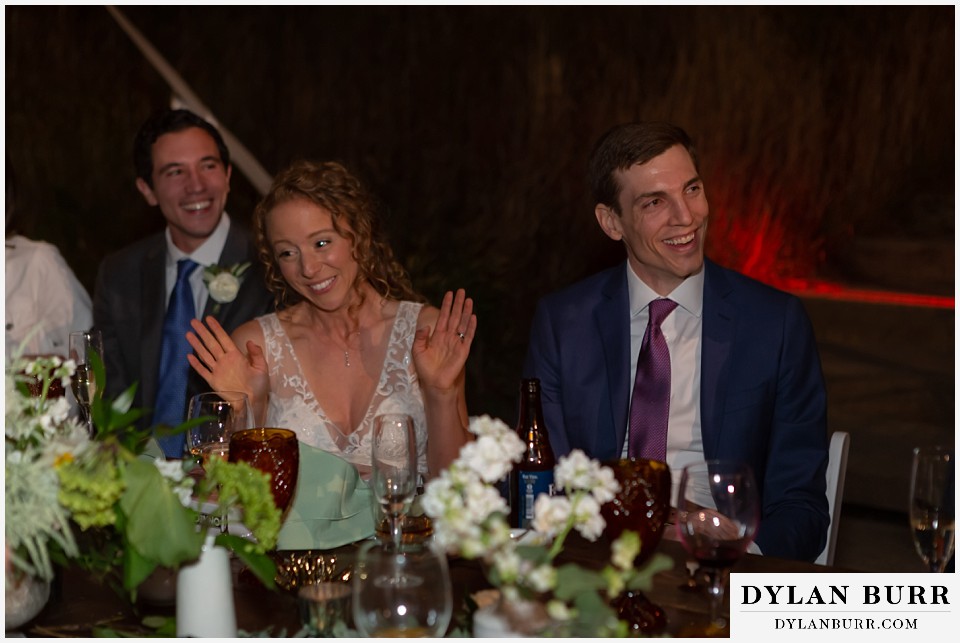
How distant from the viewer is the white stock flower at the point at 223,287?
3.37m

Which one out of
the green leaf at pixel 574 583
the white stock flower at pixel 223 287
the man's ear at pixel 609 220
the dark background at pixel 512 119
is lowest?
the green leaf at pixel 574 583

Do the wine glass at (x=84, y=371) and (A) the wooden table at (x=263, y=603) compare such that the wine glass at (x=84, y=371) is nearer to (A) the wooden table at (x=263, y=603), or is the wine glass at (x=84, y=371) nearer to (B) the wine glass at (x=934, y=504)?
(A) the wooden table at (x=263, y=603)

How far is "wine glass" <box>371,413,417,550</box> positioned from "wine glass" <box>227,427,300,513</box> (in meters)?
0.13

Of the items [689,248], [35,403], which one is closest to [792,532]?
[689,248]

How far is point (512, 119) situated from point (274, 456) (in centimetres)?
492

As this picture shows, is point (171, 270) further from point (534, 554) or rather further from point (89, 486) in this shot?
point (534, 554)

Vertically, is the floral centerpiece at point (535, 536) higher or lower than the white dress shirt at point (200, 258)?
lower

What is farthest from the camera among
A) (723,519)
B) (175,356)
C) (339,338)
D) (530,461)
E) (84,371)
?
(175,356)

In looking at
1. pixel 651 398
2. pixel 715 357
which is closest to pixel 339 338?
pixel 651 398

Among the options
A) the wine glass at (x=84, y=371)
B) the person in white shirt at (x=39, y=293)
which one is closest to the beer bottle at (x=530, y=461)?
the wine glass at (x=84, y=371)

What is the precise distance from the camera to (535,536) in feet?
3.79

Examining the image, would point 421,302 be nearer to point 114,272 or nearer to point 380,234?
point 380,234

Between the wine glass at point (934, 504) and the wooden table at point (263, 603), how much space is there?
0.14m

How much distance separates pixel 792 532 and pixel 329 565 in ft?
3.30
